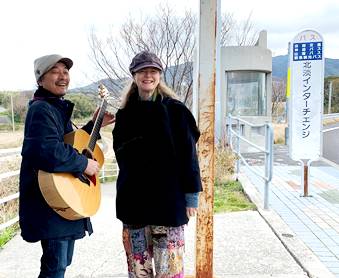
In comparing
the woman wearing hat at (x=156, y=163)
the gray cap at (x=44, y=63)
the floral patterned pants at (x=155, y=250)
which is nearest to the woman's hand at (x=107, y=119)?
the woman wearing hat at (x=156, y=163)

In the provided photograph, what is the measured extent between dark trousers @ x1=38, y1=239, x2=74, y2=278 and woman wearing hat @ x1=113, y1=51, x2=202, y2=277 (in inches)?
14.7

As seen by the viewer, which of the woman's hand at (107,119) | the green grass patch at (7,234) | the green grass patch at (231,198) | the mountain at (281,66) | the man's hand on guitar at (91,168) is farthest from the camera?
the mountain at (281,66)

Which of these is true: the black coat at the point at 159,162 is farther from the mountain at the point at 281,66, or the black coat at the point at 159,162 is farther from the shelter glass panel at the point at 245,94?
the shelter glass panel at the point at 245,94

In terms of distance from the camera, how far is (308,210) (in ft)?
16.4

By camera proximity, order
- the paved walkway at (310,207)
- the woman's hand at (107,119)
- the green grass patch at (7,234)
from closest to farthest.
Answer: the woman's hand at (107,119), the paved walkway at (310,207), the green grass patch at (7,234)

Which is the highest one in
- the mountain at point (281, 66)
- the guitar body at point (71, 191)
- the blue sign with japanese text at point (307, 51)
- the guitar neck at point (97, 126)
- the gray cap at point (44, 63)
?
the mountain at point (281, 66)

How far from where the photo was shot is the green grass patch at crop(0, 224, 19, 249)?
156 inches

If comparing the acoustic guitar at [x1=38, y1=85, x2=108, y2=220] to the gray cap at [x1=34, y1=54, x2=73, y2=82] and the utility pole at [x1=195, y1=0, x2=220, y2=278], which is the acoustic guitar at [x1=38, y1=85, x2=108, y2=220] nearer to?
the gray cap at [x1=34, y1=54, x2=73, y2=82]

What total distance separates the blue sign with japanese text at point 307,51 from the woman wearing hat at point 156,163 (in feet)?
12.2

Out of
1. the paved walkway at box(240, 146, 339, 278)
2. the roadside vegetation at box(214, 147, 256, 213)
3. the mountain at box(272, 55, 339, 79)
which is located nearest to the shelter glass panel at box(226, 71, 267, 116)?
the mountain at box(272, 55, 339, 79)

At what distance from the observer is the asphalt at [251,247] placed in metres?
3.10

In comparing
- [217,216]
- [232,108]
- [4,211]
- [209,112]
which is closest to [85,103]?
[232,108]

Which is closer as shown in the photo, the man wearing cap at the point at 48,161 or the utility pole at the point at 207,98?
the man wearing cap at the point at 48,161

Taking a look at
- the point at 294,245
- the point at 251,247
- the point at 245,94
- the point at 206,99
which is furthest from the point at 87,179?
the point at 245,94
